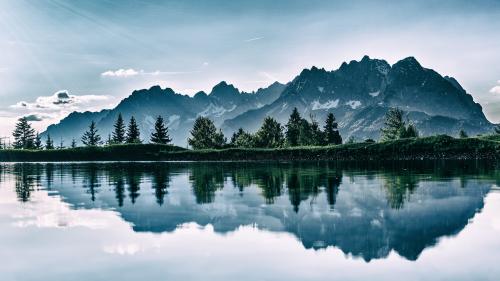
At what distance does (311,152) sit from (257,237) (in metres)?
83.0

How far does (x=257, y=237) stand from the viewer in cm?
1603

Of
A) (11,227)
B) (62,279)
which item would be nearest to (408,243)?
(62,279)

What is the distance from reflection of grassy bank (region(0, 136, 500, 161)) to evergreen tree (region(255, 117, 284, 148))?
84.3 feet

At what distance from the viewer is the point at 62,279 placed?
11.5 metres

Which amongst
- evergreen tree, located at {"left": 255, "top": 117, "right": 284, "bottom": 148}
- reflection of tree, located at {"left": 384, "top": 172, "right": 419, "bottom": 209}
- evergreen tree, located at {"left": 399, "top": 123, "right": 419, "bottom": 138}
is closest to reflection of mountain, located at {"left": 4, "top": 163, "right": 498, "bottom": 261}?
reflection of tree, located at {"left": 384, "top": 172, "right": 419, "bottom": 209}

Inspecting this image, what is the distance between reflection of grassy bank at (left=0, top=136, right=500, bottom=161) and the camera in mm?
84062

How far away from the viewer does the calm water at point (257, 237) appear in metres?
12.0

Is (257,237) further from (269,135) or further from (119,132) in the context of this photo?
(119,132)

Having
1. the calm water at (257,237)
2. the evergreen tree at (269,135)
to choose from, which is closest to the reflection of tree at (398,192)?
the calm water at (257,237)

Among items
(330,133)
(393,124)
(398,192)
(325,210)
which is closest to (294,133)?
(330,133)

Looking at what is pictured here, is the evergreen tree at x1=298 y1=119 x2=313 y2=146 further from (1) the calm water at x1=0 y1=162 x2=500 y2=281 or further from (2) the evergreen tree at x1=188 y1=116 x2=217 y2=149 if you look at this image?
(1) the calm water at x1=0 y1=162 x2=500 y2=281

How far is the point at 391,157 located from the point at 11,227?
261ft

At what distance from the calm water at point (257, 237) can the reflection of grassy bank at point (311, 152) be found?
61.3 m

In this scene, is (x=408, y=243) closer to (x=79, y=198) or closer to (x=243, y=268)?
(x=243, y=268)
